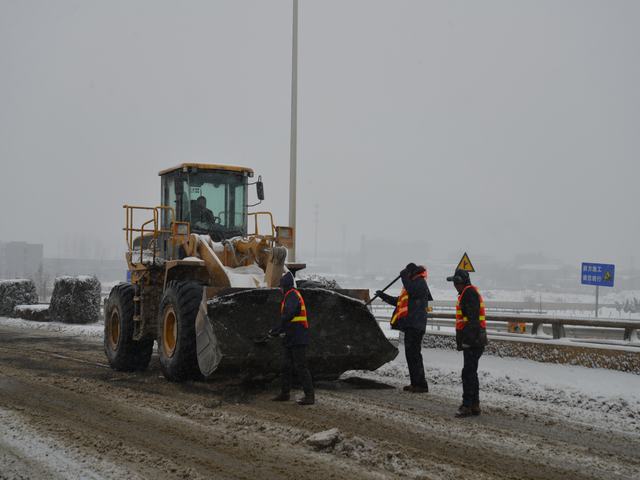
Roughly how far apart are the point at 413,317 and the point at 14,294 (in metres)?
25.1

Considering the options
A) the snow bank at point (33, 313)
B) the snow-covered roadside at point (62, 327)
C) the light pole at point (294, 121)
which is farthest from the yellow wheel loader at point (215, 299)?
the snow bank at point (33, 313)

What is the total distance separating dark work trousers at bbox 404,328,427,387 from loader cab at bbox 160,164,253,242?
3.91 m

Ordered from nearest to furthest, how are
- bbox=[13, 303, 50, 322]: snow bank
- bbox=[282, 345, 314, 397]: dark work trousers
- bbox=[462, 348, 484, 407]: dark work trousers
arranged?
bbox=[462, 348, 484, 407]: dark work trousers
bbox=[282, 345, 314, 397]: dark work trousers
bbox=[13, 303, 50, 322]: snow bank

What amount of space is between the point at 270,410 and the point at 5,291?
84.4 ft

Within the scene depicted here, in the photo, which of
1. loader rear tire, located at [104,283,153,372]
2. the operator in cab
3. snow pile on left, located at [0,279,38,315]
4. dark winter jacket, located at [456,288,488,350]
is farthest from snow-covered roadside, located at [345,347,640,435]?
snow pile on left, located at [0,279,38,315]

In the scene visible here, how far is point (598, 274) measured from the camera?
22.0 meters

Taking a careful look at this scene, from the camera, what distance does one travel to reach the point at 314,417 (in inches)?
307

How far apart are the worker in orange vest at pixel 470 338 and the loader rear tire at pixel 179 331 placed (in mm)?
3737

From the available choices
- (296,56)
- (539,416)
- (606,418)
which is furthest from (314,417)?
(296,56)

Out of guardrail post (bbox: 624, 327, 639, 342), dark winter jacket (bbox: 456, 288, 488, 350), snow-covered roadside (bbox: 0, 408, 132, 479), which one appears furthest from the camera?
guardrail post (bbox: 624, 327, 639, 342)

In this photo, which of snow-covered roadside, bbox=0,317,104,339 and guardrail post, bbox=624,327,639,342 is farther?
snow-covered roadside, bbox=0,317,104,339

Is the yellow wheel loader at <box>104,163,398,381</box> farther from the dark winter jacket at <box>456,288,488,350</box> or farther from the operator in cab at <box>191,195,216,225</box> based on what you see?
the dark winter jacket at <box>456,288,488,350</box>

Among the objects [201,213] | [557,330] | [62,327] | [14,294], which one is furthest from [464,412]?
[14,294]

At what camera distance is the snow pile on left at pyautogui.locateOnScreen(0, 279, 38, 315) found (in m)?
30.2
